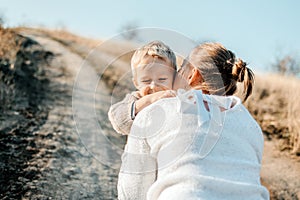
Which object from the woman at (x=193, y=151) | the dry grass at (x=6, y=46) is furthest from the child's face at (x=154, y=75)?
the dry grass at (x=6, y=46)

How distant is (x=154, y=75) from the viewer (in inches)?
81.0

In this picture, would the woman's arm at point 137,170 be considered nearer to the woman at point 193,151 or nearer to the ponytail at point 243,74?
the woman at point 193,151

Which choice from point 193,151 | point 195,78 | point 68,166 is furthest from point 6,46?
point 193,151

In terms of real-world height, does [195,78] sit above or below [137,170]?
above

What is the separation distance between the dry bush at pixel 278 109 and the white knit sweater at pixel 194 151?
538cm

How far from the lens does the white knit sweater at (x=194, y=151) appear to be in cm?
170

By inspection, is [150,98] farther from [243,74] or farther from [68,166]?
[68,166]

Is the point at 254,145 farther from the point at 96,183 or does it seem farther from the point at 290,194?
the point at 290,194

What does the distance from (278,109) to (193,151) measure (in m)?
→ 8.34

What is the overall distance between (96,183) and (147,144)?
9.59 ft

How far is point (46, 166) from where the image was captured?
15.8 ft

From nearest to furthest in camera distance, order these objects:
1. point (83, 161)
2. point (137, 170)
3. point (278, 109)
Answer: point (137, 170), point (83, 161), point (278, 109)

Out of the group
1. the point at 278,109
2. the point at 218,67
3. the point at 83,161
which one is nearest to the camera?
the point at 218,67

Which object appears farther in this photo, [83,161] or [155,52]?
[83,161]
